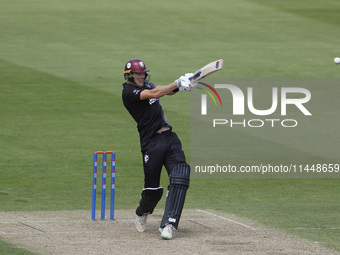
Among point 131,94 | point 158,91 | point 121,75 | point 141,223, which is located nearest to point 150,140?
point 131,94

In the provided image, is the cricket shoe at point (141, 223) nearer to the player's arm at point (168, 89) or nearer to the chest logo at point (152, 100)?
the chest logo at point (152, 100)

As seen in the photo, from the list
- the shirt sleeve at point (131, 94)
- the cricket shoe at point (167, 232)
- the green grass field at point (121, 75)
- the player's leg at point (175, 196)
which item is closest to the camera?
the cricket shoe at point (167, 232)

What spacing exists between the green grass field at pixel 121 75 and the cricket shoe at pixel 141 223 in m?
1.81

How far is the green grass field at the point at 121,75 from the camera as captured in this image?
48.6 ft

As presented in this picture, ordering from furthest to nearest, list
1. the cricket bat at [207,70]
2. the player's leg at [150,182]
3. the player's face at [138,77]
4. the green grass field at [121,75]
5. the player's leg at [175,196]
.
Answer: the green grass field at [121,75] < the player's face at [138,77] < the player's leg at [150,182] < the player's leg at [175,196] < the cricket bat at [207,70]

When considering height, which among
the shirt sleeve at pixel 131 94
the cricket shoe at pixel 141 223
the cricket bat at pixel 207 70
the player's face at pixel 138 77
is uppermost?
the cricket bat at pixel 207 70

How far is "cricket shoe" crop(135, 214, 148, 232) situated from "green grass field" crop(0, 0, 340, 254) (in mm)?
1809

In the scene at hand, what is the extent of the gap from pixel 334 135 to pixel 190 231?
11483mm

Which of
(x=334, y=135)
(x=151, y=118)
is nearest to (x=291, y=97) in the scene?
(x=334, y=135)

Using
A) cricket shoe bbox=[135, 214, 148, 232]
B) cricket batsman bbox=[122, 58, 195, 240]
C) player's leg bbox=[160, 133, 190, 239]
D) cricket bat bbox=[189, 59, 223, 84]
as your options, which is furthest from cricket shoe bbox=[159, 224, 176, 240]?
cricket bat bbox=[189, 59, 223, 84]

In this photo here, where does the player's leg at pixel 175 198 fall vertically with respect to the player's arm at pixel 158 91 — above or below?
below

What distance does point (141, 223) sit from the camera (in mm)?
11680

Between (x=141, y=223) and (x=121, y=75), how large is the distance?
1769cm

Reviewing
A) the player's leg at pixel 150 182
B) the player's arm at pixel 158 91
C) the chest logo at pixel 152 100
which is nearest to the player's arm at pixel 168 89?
the player's arm at pixel 158 91
